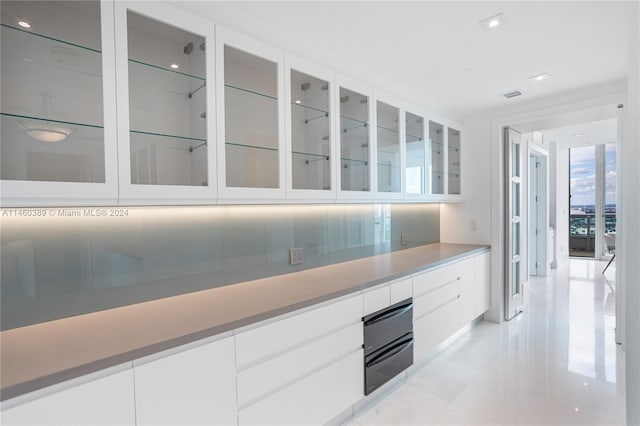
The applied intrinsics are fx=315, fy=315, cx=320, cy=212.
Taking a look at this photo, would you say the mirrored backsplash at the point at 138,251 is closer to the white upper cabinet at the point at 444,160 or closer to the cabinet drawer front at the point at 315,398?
the cabinet drawer front at the point at 315,398

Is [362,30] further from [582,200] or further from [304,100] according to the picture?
[582,200]

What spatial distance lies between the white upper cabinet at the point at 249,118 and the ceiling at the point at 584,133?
4802mm

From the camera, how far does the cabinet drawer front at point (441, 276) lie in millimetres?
2521

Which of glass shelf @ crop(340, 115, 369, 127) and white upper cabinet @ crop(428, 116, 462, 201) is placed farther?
white upper cabinet @ crop(428, 116, 462, 201)

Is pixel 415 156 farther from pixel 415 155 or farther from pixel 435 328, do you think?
pixel 435 328

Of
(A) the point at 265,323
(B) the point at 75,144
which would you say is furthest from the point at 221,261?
(B) the point at 75,144

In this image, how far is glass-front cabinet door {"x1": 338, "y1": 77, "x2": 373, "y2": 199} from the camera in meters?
2.38

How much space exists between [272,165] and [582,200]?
8.97 m

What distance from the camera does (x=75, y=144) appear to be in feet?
4.41

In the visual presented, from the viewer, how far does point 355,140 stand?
2486 millimetres

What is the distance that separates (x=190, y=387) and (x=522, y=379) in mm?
2531

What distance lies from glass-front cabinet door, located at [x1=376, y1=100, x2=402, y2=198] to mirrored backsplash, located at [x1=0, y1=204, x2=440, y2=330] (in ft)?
1.75

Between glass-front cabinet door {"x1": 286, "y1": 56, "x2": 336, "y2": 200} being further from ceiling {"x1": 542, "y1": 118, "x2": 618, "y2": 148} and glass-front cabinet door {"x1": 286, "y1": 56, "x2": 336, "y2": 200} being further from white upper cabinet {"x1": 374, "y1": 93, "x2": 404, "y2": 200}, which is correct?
ceiling {"x1": 542, "y1": 118, "x2": 618, "y2": 148}

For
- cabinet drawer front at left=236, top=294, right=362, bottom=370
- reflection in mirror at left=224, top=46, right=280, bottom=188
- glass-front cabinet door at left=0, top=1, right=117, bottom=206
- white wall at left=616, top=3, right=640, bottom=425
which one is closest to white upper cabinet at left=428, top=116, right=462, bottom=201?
cabinet drawer front at left=236, top=294, right=362, bottom=370
